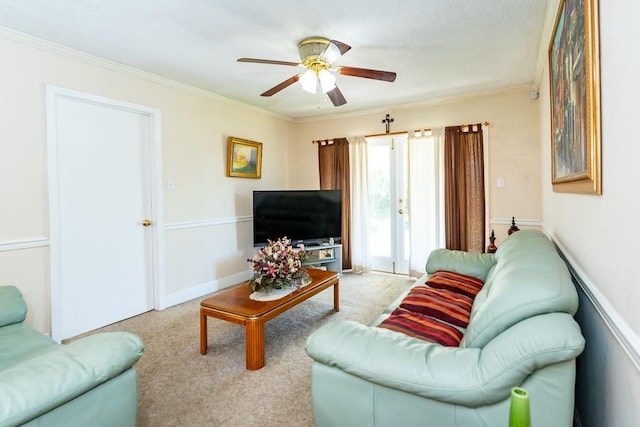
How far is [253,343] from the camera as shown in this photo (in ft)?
7.08

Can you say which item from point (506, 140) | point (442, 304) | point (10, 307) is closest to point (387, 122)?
point (506, 140)

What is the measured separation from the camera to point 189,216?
3633 mm

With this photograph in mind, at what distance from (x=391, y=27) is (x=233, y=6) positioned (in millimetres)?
1106

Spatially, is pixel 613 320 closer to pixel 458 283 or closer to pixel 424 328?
pixel 424 328

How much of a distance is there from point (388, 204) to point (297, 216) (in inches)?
53.3

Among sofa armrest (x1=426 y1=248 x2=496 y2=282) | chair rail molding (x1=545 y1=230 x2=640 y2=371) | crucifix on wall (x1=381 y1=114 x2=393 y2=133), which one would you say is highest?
crucifix on wall (x1=381 y1=114 x2=393 y2=133)

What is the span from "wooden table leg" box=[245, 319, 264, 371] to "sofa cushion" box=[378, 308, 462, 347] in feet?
2.90

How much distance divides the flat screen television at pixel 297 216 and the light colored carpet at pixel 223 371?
1103mm

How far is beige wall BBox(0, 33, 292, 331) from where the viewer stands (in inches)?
94.0

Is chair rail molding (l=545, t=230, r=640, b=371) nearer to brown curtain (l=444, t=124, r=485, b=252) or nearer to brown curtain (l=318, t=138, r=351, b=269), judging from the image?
brown curtain (l=444, t=124, r=485, b=252)

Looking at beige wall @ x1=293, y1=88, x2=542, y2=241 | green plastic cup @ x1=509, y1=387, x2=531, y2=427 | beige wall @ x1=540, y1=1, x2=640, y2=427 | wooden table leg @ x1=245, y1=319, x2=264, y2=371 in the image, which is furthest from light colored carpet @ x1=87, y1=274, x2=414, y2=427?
beige wall @ x1=293, y1=88, x2=542, y2=241

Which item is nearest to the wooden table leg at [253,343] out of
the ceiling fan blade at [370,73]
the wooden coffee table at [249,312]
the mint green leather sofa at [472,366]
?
the wooden coffee table at [249,312]

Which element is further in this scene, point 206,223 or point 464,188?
point 464,188

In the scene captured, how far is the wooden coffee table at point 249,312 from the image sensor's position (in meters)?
2.16
